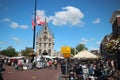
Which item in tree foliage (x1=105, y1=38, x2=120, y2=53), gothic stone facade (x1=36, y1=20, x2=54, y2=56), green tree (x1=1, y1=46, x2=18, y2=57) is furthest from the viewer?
green tree (x1=1, y1=46, x2=18, y2=57)

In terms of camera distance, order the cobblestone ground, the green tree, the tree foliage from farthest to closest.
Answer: the green tree
the tree foliage
the cobblestone ground

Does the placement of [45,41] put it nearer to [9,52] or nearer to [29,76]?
[9,52]

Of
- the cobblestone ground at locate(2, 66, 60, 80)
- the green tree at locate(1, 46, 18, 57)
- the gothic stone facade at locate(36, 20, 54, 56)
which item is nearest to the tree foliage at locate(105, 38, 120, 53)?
the cobblestone ground at locate(2, 66, 60, 80)

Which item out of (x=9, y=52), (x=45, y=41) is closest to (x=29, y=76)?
(x=45, y=41)

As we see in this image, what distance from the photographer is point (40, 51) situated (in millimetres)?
98438

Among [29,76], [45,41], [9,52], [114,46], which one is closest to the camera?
[29,76]

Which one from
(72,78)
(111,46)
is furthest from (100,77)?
(111,46)

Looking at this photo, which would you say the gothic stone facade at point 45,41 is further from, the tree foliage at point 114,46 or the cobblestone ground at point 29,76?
the tree foliage at point 114,46

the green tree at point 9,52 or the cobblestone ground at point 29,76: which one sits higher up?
the green tree at point 9,52

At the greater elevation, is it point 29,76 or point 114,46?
point 114,46

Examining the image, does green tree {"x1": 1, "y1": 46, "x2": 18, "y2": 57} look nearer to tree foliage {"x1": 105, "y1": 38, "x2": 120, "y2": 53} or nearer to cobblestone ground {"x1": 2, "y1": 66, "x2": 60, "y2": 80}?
cobblestone ground {"x1": 2, "y1": 66, "x2": 60, "y2": 80}

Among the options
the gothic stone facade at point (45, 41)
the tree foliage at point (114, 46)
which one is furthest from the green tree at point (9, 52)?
the tree foliage at point (114, 46)

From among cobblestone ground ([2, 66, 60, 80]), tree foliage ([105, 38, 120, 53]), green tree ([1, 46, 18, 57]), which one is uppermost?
green tree ([1, 46, 18, 57])

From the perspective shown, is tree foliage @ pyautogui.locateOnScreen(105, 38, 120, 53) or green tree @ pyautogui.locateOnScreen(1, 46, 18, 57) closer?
tree foliage @ pyautogui.locateOnScreen(105, 38, 120, 53)
